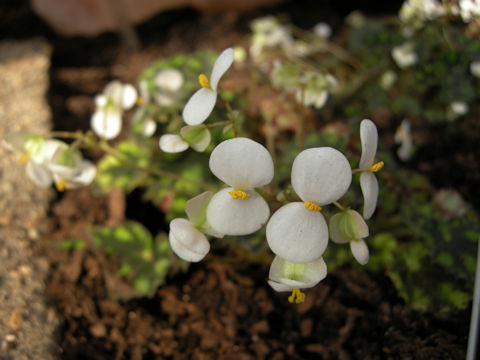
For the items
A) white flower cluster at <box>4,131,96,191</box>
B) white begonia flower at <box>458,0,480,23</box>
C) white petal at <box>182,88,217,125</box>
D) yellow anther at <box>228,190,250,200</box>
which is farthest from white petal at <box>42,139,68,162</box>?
white begonia flower at <box>458,0,480,23</box>

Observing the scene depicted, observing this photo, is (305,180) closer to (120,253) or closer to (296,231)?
(296,231)

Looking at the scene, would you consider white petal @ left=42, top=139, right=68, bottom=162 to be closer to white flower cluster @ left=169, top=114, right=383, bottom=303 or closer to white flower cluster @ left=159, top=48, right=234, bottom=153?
white flower cluster @ left=159, top=48, right=234, bottom=153

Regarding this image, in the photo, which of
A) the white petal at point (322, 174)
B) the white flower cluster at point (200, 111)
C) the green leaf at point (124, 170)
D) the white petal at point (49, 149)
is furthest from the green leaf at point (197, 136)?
the green leaf at point (124, 170)

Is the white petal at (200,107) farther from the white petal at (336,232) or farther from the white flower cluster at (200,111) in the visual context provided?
the white petal at (336,232)

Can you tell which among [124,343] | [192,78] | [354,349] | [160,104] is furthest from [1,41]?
[354,349]

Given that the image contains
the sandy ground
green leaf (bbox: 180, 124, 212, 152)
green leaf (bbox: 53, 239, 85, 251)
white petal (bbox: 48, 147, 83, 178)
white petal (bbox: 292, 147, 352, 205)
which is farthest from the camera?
green leaf (bbox: 53, 239, 85, 251)

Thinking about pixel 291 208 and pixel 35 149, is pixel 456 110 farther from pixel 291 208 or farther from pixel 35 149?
pixel 35 149
